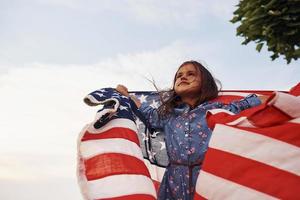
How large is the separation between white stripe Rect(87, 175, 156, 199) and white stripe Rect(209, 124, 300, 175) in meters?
0.67

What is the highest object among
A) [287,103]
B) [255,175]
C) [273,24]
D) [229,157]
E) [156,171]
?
[273,24]

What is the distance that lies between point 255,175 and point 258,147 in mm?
173

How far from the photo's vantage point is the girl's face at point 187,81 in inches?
157

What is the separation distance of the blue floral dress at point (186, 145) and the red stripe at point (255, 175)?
65 centimetres

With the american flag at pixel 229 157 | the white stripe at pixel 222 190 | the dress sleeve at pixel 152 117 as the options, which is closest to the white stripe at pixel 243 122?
the american flag at pixel 229 157

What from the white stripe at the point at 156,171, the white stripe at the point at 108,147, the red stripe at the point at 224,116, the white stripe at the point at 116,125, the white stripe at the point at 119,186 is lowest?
the white stripe at the point at 156,171

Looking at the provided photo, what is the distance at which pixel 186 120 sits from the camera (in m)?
3.86

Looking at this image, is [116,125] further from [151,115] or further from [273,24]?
[273,24]

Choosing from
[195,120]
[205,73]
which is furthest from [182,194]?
[205,73]

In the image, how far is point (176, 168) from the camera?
376 cm

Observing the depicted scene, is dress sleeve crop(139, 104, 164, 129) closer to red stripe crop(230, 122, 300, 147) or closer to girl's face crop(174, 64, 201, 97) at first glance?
girl's face crop(174, 64, 201, 97)

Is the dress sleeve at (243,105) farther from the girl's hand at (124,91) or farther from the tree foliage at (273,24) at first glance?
the tree foliage at (273,24)

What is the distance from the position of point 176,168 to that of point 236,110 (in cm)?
63

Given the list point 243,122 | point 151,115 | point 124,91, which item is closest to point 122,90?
point 124,91
